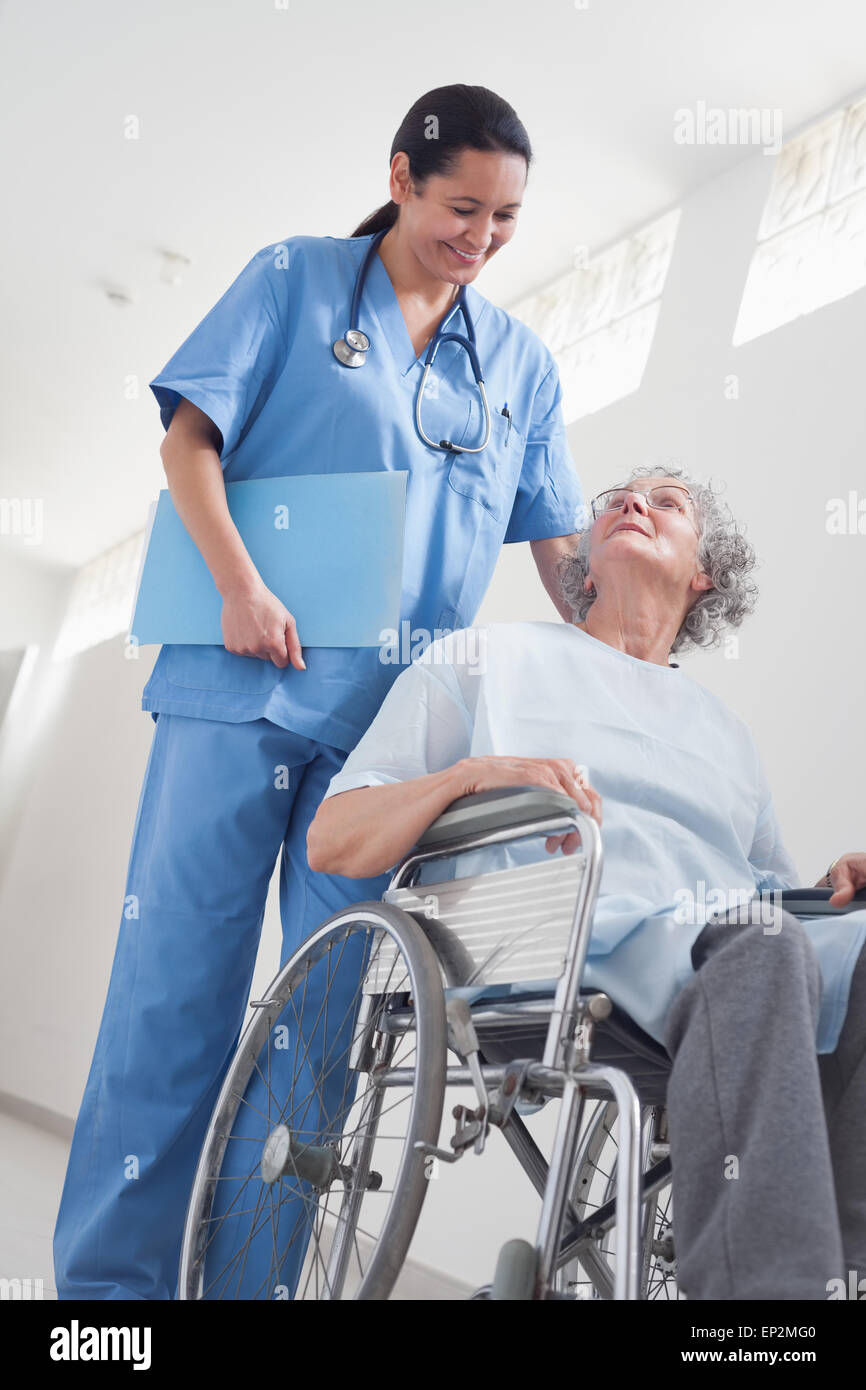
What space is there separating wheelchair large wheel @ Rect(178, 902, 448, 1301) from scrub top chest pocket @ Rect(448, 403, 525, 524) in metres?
0.59

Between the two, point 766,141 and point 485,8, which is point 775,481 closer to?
point 766,141

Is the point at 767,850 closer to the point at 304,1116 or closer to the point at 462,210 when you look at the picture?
the point at 304,1116

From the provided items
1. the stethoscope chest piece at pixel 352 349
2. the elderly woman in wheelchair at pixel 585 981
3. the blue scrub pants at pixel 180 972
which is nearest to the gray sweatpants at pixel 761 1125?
the elderly woman in wheelchair at pixel 585 981

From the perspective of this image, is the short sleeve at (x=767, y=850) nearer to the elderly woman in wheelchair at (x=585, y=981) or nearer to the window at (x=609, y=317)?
the elderly woman in wheelchair at (x=585, y=981)

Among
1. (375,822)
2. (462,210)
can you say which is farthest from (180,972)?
(462,210)

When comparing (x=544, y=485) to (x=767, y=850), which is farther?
(x=544, y=485)

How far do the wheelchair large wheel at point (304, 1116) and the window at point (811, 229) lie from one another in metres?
1.64

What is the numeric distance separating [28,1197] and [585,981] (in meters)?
2.35

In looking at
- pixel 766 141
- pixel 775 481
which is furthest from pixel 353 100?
pixel 775 481

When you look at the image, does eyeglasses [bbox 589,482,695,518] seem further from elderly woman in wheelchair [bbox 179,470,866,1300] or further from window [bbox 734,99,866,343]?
window [bbox 734,99,866,343]

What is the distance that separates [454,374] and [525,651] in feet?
1.50

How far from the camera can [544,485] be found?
173 centimetres

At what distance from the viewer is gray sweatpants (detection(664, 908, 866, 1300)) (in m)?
0.74

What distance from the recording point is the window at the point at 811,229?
2271 mm
